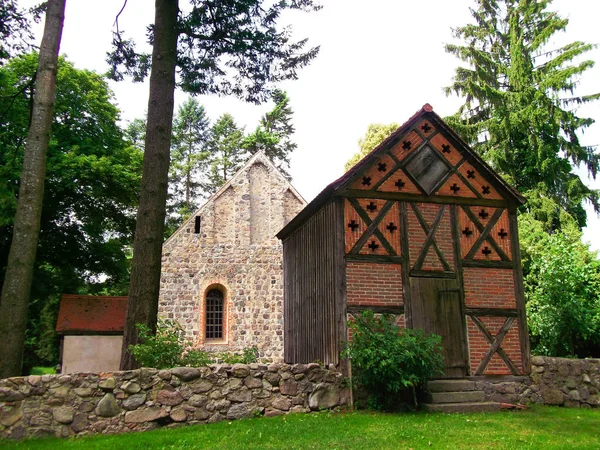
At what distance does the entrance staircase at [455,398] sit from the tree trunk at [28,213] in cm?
734

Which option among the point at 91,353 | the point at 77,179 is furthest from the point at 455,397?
the point at 77,179

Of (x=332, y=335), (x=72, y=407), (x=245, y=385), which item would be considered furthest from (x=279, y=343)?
(x=72, y=407)

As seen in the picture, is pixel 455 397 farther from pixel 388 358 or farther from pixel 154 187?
pixel 154 187

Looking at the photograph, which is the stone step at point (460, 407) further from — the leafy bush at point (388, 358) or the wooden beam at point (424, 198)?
the wooden beam at point (424, 198)

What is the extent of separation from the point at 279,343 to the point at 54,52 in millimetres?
13798

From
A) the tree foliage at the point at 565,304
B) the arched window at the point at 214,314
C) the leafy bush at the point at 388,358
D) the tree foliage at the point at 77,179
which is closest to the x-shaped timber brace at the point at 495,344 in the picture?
the leafy bush at the point at 388,358

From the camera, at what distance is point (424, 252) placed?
40.3 ft

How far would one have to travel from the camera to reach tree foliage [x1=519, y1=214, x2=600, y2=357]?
16.2 metres

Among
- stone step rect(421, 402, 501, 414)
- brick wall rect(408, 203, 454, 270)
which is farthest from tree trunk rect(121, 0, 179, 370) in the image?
stone step rect(421, 402, 501, 414)

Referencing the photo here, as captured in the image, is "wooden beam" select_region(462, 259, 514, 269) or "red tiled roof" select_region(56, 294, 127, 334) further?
"red tiled roof" select_region(56, 294, 127, 334)

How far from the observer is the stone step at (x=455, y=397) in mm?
10969

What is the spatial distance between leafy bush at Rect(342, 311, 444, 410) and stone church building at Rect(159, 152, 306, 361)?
1078cm

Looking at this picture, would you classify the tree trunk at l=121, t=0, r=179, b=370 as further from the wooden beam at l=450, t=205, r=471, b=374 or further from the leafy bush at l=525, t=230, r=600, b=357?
the leafy bush at l=525, t=230, r=600, b=357

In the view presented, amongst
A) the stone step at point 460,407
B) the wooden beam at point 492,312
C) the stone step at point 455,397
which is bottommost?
the stone step at point 460,407
